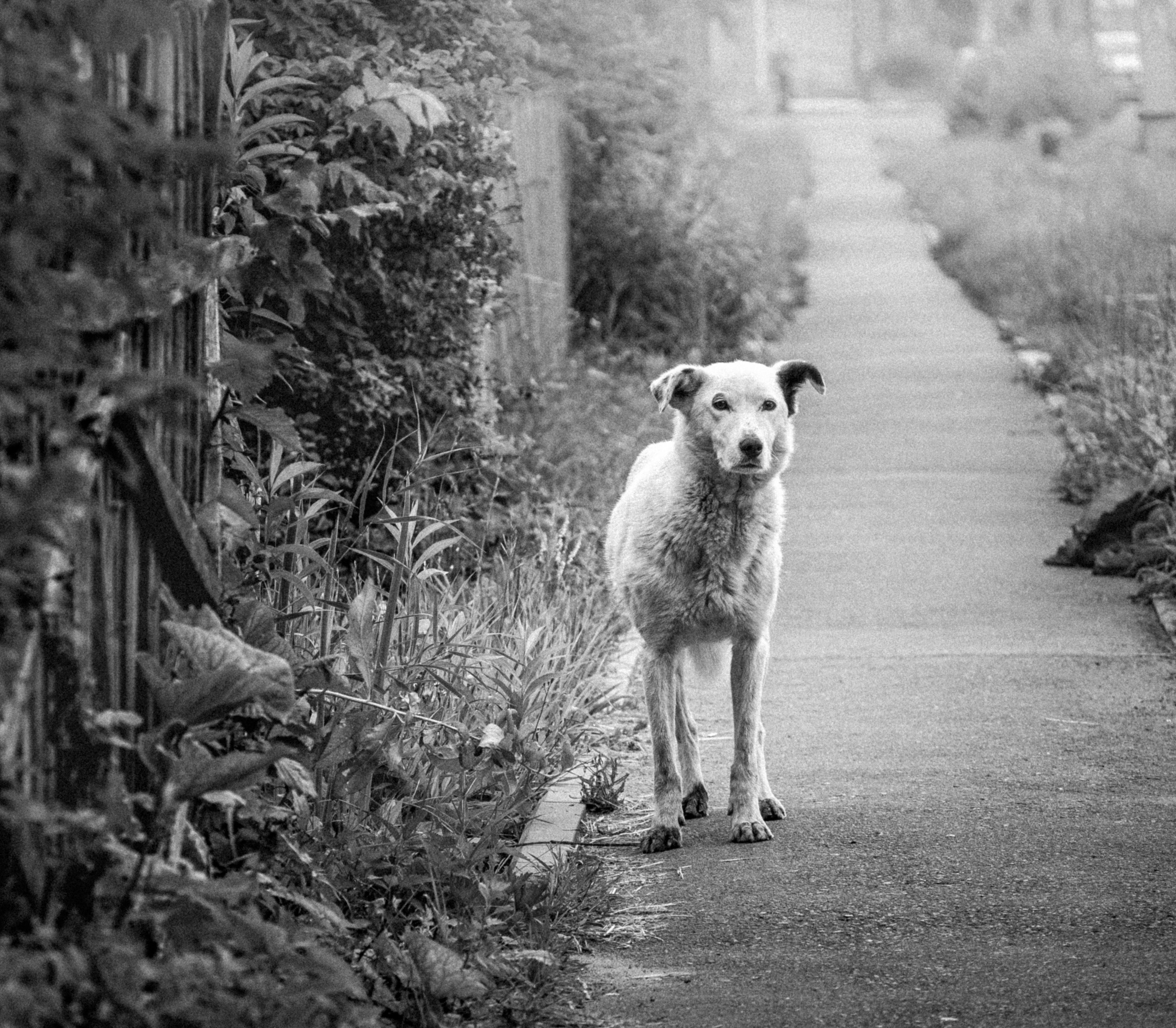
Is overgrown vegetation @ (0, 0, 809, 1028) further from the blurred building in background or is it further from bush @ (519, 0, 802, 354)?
the blurred building in background

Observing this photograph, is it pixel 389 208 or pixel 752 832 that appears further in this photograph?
pixel 389 208

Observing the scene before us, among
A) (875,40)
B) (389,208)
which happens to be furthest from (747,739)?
(875,40)

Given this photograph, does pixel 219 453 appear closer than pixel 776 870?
Yes

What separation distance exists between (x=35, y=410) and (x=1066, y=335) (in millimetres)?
13955

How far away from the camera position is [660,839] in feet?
19.5

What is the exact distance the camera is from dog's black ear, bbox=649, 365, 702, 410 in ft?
20.6

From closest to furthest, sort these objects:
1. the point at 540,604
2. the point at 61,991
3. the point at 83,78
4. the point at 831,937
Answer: the point at 61,991, the point at 83,78, the point at 831,937, the point at 540,604

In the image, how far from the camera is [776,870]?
5.66 meters

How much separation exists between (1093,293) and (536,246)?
5.44 meters

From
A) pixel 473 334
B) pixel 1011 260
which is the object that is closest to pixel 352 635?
pixel 473 334

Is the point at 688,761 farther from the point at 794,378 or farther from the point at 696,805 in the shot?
the point at 794,378

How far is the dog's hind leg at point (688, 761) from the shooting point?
6.41m

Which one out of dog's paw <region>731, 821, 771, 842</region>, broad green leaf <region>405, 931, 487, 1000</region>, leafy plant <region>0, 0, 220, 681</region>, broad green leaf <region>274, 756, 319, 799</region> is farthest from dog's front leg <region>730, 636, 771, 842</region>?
leafy plant <region>0, 0, 220, 681</region>

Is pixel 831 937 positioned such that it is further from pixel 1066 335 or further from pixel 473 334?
pixel 1066 335
